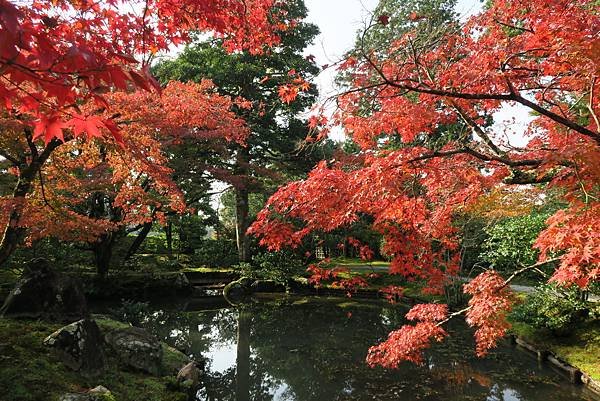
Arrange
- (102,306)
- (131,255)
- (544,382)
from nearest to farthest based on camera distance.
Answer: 1. (544,382)
2. (102,306)
3. (131,255)

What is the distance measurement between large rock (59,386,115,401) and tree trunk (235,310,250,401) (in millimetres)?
3062

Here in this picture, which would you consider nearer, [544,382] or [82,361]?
[82,361]

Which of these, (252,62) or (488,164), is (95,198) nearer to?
(252,62)

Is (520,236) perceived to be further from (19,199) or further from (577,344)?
(19,199)

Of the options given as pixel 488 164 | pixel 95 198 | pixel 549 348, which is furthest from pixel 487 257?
pixel 95 198

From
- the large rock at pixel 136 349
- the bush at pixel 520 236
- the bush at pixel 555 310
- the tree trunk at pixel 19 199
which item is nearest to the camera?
the tree trunk at pixel 19 199

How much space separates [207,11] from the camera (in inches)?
171

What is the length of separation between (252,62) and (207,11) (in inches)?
576

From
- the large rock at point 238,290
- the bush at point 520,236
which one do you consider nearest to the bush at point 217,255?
the large rock at point 238,290

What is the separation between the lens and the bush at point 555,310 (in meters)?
8.94

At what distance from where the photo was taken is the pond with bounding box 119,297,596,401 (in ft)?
23.8

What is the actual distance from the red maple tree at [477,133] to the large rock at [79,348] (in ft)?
9.46

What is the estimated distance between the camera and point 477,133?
13.0ft

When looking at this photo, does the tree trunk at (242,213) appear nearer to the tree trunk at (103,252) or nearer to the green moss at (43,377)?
the tree trunk at (103,252)
